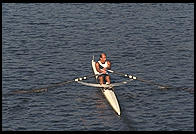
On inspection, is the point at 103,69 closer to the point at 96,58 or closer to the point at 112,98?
the point at 112,98

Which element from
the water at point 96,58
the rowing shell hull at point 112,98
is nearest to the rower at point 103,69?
the rowing shell hull at point 112,98

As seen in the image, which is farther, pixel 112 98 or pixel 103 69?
pixel 103 69

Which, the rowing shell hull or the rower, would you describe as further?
the rower

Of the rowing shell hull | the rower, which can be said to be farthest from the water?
the rower

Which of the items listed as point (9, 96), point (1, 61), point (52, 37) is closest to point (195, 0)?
point (52, 37)

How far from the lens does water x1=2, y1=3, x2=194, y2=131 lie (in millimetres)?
54438

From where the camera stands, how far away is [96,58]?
234 feet

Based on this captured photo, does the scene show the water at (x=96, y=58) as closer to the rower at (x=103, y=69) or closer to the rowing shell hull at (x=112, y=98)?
the rowing shell hull at (x=112, y=98)

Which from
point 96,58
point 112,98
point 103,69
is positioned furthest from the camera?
point 96,58

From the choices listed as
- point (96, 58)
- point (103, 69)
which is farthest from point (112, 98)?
point (96, 58)

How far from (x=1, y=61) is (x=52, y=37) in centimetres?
1169

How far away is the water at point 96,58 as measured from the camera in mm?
54438

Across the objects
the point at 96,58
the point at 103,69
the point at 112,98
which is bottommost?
the point at 112,98

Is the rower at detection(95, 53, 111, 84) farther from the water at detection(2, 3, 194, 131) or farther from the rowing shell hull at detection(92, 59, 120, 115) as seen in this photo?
the water at detection(2, 3, 194, 131)
